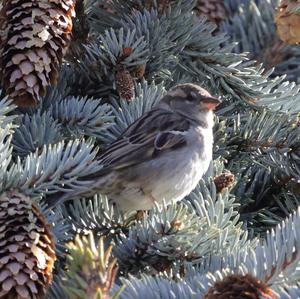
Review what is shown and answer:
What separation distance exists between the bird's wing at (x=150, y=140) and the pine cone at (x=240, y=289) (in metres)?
1.37

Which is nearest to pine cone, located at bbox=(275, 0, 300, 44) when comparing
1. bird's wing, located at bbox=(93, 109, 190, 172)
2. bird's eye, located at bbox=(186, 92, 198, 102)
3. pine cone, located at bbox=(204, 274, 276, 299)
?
bird's wing, located at bbox=(93, 109, 190, 172)

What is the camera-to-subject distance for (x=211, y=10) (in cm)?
282

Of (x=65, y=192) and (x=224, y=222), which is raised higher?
(x=224, y=222)

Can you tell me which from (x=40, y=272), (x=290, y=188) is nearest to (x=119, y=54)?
(x=290, y=188)

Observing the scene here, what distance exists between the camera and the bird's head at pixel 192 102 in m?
2.64

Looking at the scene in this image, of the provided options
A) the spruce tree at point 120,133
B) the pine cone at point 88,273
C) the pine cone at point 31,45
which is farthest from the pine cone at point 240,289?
the pine cone at point 31,45

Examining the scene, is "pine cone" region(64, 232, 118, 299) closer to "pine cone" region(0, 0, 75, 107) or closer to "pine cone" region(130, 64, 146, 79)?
"pine cone" region(0, 0, 75, 107)

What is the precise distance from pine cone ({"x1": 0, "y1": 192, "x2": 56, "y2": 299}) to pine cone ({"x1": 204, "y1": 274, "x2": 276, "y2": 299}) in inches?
13.1

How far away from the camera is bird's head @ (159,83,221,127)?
8.65ft

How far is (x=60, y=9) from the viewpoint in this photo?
2.09 m

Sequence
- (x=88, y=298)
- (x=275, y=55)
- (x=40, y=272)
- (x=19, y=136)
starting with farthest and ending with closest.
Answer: (x=275, y=55)
(x=19, y=136)
(x=40, y=272)
(x=88, y=298)

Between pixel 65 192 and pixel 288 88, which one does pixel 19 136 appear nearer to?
pixel 65 192

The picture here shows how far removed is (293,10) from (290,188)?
52cm

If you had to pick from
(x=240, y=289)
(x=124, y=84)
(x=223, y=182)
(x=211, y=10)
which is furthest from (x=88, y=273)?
(x=211, y=10)
